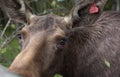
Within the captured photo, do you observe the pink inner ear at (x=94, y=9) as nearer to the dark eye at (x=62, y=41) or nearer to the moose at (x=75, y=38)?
the moose at (x=75, y=38)

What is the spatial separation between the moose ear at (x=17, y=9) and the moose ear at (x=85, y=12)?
730mm

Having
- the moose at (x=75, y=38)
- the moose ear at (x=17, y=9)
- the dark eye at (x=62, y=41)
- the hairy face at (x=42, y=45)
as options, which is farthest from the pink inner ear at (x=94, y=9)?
the moose ear at (x=17, y=9)

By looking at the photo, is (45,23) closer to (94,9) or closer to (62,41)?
(62,41)

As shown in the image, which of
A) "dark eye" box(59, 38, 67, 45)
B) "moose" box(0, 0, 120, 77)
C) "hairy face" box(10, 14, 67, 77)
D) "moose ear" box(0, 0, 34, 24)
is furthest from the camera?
"moose ear" box(0, 0, 34, 24)

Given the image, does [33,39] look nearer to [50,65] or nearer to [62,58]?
[50,65]

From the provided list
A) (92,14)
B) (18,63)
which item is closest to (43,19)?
(92,14)

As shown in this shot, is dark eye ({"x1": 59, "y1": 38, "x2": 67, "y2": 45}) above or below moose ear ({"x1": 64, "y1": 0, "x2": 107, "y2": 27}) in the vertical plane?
below

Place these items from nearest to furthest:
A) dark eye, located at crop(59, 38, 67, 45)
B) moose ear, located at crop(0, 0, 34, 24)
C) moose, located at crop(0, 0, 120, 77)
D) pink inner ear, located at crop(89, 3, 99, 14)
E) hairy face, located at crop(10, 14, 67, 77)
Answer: hairy face, located at crop(10, 14, 67, 77) → moose, located at crop(0, 0, 120, 77) → dark eye, located at crop(59, 38, 67, 45) → pink inner ear, located at crop(89, 3, 99, 14) → moose ear, located at crop(0, 0, 34, 24)

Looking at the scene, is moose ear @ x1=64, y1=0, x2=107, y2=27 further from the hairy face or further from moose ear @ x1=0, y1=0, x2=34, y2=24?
moose ear @ x1=0, y1=0, x2=34, y2=24

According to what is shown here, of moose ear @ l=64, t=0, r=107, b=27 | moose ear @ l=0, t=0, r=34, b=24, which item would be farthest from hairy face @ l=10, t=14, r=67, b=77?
moose ear @ l=0, t=0, r=34, b=24

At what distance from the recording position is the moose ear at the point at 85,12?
479 centimetres

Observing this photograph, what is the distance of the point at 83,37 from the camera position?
5.14 m

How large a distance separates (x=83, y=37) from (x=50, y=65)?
1.22 m

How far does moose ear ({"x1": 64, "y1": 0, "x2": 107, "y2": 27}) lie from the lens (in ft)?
15.7
